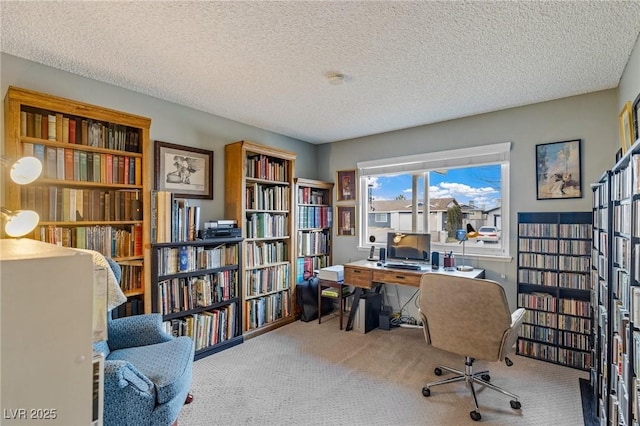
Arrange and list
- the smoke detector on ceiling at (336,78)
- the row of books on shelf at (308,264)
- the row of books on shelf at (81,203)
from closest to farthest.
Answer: the row of books on shelf at (81,203) < the smoke detector on ceiling at (336,78) < the row of books on shelf at (308,264)

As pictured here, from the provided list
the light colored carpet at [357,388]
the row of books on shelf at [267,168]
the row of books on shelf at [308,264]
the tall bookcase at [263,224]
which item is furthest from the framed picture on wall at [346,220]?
the light colored carpet at [357,388]

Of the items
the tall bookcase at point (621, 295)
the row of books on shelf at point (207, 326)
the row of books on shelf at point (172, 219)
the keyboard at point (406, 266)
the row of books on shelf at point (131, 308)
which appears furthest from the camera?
the keyboard at point (406, 266)

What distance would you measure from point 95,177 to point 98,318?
2.05 meters

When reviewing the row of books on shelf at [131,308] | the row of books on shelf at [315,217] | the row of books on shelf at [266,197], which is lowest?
the row of books on shelf at [131,308]

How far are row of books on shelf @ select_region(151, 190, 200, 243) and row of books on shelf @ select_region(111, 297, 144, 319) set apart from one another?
1.65 ft

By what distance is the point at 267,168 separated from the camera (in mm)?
3721

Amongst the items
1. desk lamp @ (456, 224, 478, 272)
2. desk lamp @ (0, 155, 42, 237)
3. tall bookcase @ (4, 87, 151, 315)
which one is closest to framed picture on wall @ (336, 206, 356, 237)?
desk lamp @ (456, 224, 478, 272)

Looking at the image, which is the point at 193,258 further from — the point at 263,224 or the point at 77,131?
the point at 77,131

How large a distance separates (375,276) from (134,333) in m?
2.30

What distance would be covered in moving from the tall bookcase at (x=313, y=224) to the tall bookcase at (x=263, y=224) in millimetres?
195

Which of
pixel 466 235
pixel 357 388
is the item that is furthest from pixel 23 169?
pixel 466 235

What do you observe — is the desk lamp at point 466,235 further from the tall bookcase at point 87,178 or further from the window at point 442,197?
the tall bookcase at point 87,178

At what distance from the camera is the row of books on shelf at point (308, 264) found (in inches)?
162

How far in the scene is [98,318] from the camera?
815 mm
